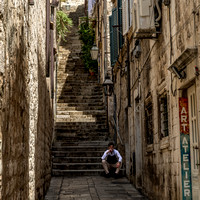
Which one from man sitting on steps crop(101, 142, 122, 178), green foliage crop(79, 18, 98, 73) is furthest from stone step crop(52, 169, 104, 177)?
green foliage crop(79, 18, 98, 73)

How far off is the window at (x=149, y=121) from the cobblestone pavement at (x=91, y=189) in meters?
1.37

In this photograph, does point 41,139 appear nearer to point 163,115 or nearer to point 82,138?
point 163,115

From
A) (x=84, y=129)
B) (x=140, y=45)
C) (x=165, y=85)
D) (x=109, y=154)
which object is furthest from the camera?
(x=84, y=129)

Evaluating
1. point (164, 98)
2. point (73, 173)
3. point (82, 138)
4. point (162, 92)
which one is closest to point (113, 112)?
point (82, 138)

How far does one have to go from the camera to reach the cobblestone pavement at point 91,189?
901 cm

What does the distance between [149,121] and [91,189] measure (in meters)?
2.39

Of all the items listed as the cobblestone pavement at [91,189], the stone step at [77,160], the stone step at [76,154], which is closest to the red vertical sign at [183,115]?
the cobblestone pavement at [91,189]

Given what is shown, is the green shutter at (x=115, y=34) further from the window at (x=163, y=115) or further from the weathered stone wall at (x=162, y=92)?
the window at (x=163, y=115)

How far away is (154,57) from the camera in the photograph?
8328mm

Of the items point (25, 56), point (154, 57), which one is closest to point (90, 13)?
point (154, 57)

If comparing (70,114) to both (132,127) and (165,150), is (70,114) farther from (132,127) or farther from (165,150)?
(165,150)

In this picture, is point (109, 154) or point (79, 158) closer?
point (109, 154)

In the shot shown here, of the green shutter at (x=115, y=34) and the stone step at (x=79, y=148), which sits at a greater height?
the green shutter at (x=115, y=34)

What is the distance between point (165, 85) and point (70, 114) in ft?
33.5
